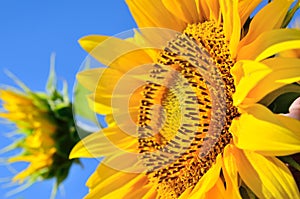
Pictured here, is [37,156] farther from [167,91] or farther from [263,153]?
[263,153]

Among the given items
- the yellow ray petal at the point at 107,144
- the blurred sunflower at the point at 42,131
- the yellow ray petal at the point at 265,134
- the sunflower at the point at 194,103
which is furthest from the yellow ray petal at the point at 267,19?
the blurred sunflower at the point at 42,131

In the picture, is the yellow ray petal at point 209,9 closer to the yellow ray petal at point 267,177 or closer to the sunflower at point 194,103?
the sunflower at point 194,103

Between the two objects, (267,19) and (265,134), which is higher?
(267,19)

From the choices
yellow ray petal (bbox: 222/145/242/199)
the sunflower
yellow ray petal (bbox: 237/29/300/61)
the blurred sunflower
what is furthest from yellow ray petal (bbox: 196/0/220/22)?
the blurred sunflower

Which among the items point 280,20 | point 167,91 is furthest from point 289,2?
point 167,91

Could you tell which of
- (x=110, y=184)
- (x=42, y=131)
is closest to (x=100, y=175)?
(x=110, y=184)

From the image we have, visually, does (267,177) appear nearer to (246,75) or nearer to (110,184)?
(246,75)
